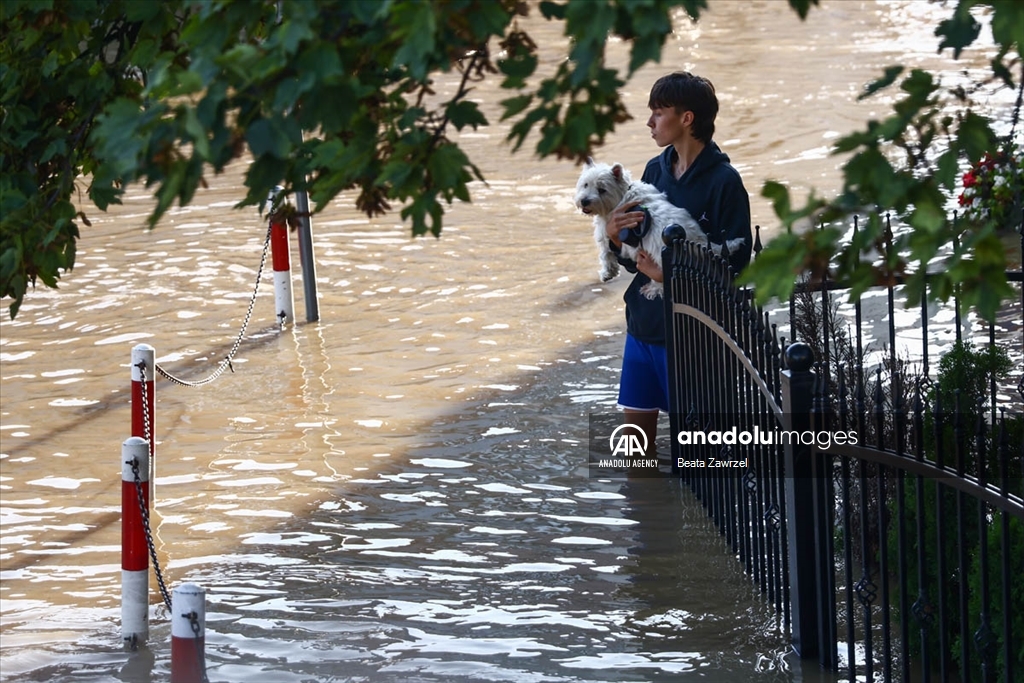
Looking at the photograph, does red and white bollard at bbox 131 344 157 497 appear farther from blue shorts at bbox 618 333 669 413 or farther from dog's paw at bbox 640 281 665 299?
dog's paw at bbox 640 281 665 299

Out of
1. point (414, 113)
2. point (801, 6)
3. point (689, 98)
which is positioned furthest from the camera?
point (689, 98)

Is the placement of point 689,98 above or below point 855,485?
above

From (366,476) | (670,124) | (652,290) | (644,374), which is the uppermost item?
(670,124)

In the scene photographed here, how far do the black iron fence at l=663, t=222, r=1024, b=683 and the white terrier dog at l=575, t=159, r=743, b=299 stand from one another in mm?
164

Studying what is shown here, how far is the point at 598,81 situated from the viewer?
8.95 feet

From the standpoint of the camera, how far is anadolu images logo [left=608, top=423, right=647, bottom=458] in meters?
7.78

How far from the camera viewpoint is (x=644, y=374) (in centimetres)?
731

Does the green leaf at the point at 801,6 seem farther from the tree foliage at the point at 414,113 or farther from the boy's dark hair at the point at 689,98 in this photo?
the boy's dark hair at the point at 689,98

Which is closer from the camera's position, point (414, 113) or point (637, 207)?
point (414, 113)

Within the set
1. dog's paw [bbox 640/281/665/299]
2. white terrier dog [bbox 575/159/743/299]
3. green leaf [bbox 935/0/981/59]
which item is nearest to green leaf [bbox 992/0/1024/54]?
green leaf [bbox 935/0/981/59]

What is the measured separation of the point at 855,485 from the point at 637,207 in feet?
5.66

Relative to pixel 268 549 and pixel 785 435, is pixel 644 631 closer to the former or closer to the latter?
pixel 785 435

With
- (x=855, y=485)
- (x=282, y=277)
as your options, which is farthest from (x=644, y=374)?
(x=282, y=277)

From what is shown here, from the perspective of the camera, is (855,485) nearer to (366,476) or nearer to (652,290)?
(652,290)
